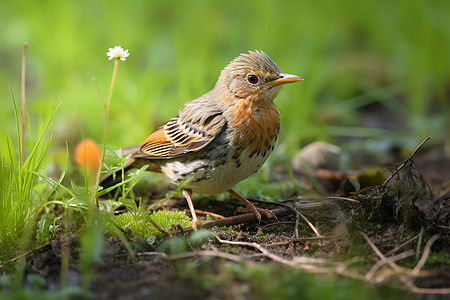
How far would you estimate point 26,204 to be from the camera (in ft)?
12.0

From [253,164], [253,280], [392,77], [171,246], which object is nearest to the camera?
[253,280]

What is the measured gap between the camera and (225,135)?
4.18m

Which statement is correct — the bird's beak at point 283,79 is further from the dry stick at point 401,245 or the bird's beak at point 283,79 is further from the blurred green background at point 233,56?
the blurred green background at point 233,56

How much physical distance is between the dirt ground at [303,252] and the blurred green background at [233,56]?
2601mm

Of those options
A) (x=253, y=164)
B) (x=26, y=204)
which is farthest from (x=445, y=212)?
(x=26, y=204)

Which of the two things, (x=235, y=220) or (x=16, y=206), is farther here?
(x=235, y=220)

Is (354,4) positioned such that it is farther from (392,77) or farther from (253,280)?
(253,280)

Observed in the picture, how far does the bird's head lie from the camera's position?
14.4ft

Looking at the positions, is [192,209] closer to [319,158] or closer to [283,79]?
[283,79]

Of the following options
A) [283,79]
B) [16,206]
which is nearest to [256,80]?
[283,79]

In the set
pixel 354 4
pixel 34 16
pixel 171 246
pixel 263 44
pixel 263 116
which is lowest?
pixel 171 246

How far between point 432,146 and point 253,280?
4775mm

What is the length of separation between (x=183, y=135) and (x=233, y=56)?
170 inches

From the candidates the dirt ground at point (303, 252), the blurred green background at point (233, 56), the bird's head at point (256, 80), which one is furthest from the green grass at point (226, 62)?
the dirt ground at point (303, 252)
